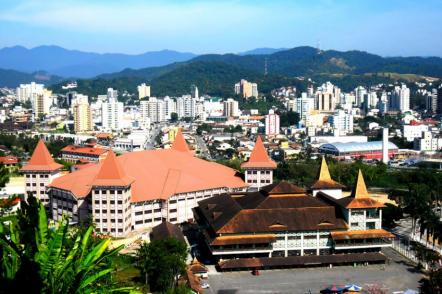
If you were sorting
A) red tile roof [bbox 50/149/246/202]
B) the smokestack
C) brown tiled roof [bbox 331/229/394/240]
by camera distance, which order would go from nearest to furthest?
brown tiled roof [bbox 331/229/394/240], red tile roof [bbox 50/149/246/202], the smokestack

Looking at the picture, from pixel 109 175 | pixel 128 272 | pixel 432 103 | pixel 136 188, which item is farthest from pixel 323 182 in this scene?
pixel 432 103

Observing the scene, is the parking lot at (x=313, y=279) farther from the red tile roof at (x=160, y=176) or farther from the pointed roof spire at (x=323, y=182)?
the red tile roof at (x=160, y=176)

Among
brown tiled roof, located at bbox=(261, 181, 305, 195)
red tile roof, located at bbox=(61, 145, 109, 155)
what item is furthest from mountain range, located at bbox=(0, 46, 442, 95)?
brown tiled roof, located at bbox=(261, 181, 305, 195)

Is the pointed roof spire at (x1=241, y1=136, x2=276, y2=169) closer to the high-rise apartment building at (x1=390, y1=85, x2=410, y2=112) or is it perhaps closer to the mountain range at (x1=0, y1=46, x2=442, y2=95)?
the high-rise apartment building at (x1=390, y1=85, x2=410, y2=112)

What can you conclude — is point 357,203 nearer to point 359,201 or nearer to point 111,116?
point 359,201

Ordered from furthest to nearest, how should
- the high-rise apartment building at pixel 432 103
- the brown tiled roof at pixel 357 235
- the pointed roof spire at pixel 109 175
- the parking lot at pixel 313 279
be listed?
the high-rise apartment building at pixel 432 103 < the pointed roof spire at pixel 109 175 < the brown tiled roof at pixel 357 235 < the parking lot at pixel 313 279

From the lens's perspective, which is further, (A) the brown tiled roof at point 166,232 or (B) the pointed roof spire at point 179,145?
(B) the pointed roof spire at point 179,145

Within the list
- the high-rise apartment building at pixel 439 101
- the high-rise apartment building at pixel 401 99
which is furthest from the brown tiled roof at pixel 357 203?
the high-rise apartment building at pixel 401 99
